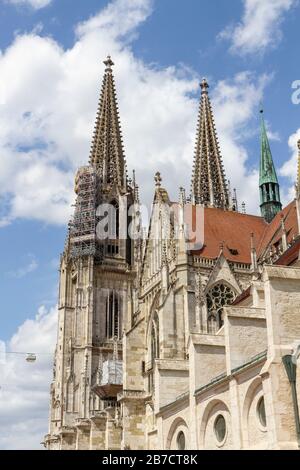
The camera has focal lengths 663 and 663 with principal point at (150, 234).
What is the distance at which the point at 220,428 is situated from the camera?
20156 millimetres

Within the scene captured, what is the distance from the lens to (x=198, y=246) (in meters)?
37.3

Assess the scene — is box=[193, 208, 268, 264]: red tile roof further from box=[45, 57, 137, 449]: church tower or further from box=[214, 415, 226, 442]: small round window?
box=[214, 415, 226, 442]: small round window

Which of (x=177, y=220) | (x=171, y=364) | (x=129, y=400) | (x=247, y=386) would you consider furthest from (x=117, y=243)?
(x=247, y=386)

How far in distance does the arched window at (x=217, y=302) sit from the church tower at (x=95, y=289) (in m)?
12.0

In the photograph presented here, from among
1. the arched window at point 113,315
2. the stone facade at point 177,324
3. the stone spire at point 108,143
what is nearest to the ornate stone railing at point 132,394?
the stone facade at point 177,324

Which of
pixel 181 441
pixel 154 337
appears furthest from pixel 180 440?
pixel 154 337

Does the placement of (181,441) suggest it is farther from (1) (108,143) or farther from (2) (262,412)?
(1) (108,143)

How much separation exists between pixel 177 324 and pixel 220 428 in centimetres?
1331

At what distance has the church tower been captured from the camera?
163ft

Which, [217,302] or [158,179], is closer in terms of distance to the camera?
[217,302]

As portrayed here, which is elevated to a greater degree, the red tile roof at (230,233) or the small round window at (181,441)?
the red tile roof at (230,233)

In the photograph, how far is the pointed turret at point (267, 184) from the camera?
52.6 metres

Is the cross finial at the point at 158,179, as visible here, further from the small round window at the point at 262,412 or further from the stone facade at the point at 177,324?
the small round window at the point at 262,412

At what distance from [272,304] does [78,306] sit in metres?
38.2
